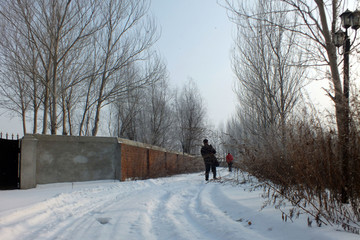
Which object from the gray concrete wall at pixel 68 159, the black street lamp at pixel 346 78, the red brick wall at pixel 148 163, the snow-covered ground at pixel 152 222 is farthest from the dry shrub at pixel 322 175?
the red brick wall at pixel 148 163

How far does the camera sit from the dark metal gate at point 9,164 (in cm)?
817

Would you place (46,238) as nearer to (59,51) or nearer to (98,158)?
(98,158)

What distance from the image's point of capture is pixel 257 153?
7.29 meters

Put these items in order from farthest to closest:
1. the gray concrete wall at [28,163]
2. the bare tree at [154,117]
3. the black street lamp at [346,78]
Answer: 1. the bare tree at [154,117]
2. the gray concrete wall at [28,163]
3. the black street lamp at [346,78]

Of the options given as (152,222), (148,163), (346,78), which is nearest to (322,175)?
(346,78)

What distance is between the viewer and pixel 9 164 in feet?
27.3

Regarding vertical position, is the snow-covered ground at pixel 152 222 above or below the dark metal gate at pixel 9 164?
below

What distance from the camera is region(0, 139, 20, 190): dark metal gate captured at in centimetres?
817

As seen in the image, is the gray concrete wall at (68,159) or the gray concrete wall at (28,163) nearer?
the gray concrete wall at (28,163)

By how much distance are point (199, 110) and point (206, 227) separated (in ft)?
116

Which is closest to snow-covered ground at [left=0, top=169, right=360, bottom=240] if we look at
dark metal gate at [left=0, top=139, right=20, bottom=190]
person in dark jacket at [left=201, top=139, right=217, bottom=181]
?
dark metal gate at [left=0, top=139, right=20, bottom=190]

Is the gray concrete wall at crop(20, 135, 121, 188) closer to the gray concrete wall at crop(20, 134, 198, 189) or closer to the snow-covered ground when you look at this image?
the gray concrete wall at crop(20, 134, 198, 189)

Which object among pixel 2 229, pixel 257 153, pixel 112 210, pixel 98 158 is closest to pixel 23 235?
pixel 2 229

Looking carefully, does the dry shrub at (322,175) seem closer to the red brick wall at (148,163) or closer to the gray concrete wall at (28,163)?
the gray concrete wall at (28,163)
